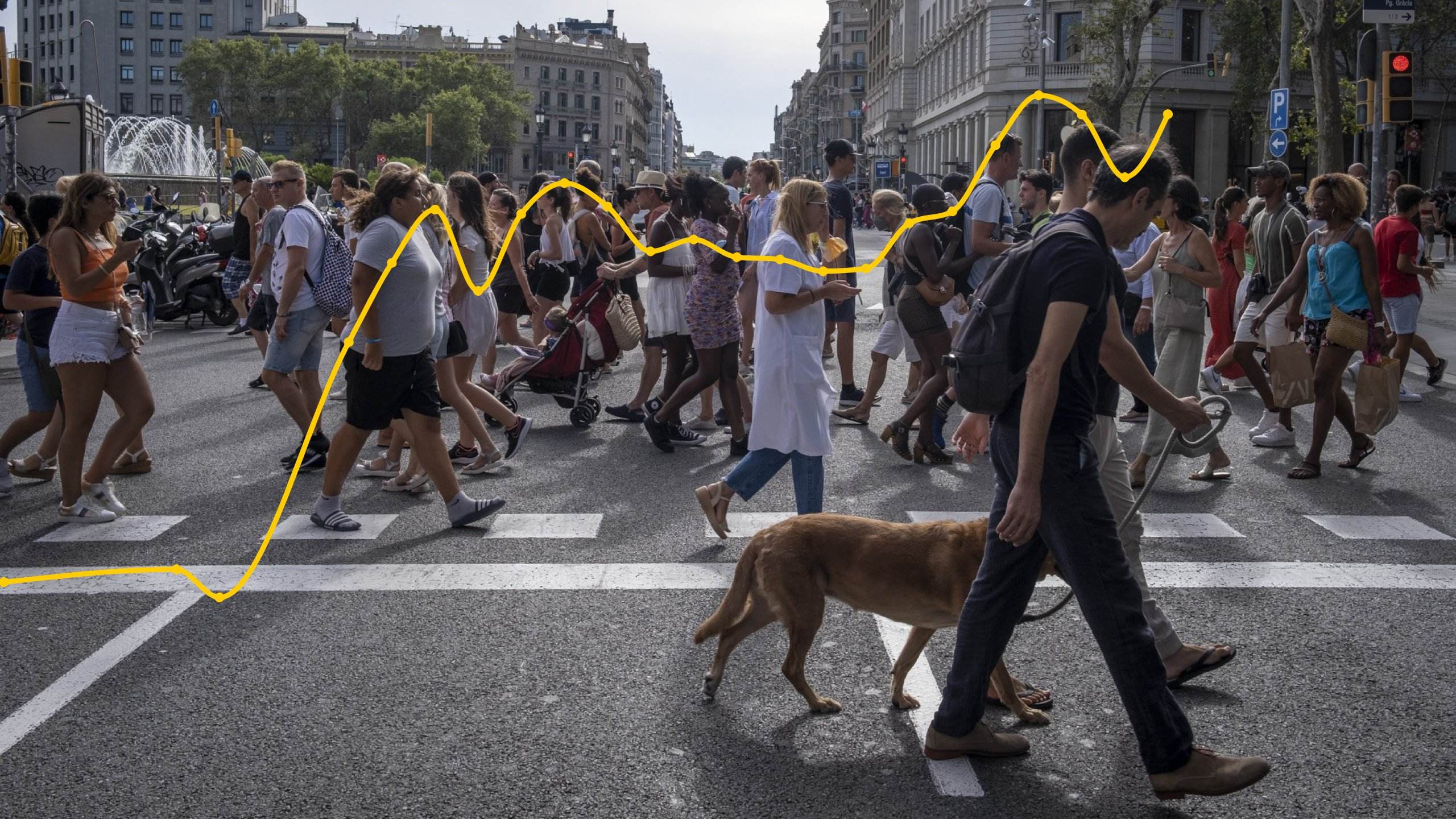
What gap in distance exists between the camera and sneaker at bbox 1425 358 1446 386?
13.0 m

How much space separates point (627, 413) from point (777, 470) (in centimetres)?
472

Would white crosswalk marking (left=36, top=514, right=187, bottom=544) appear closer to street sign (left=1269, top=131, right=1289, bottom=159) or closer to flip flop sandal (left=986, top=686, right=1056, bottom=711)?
flip flop sandal (left=986, top=686, right=1056, bottom=711)

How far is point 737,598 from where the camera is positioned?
4672mm

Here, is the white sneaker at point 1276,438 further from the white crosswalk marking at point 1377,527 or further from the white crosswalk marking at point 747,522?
the white crosswalk marking at point 747,522

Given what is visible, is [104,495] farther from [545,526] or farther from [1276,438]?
[1276,438]

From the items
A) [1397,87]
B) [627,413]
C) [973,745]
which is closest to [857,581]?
[973,745]

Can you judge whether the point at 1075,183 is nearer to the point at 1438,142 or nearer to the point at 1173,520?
the point at 1173,520

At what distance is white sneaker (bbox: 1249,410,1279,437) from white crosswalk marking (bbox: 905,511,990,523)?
10.8 feet

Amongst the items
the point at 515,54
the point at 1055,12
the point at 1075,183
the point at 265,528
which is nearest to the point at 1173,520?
the point at 1075,183

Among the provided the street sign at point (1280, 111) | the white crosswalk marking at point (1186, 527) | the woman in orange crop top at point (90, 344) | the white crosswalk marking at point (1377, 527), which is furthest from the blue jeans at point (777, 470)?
the street sign at point (1280, 111)

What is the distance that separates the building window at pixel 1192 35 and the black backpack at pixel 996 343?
231ft

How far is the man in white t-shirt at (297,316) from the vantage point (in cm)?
872

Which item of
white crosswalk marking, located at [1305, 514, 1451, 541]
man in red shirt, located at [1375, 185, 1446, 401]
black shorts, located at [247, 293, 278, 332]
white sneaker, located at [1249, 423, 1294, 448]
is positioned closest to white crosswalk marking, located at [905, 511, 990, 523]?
white crosswalk marking, located at [1305, 514, 1451, 541]

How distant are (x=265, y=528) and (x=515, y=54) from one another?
161m
